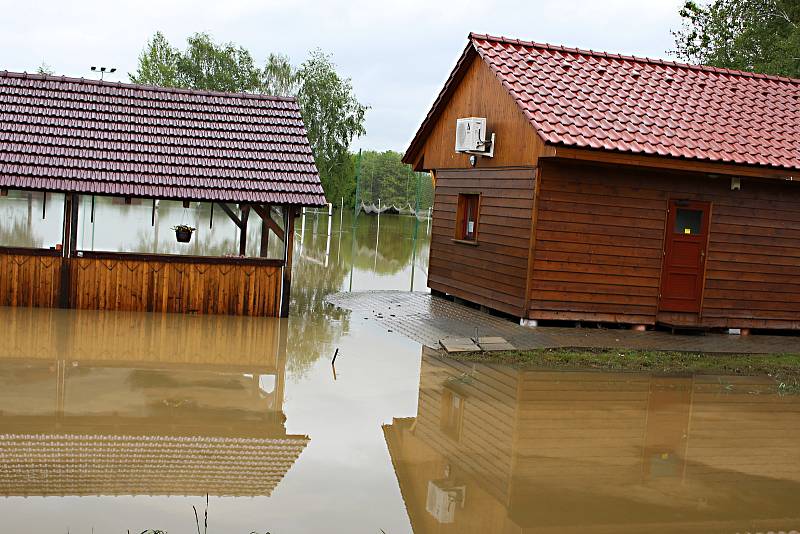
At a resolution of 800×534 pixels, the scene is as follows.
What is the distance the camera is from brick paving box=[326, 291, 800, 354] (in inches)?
538

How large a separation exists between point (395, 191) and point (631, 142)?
59.3 metres

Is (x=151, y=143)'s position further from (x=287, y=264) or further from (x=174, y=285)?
(x=287, y=264)

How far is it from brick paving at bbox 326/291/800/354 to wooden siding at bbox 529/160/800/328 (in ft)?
1.31

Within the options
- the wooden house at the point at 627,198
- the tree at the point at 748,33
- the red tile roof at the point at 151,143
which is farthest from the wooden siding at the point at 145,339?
the tree at the point at 748,33

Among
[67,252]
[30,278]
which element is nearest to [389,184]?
[67,252]

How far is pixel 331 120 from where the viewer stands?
159 ft

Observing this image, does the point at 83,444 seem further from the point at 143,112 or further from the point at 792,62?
the point at 792,62

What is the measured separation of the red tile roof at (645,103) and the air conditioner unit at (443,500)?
7618mm

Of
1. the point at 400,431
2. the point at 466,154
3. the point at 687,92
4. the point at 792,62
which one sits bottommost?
the point at 400,431

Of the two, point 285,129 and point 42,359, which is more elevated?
point 285,129

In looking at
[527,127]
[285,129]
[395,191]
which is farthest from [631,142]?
[395,191]

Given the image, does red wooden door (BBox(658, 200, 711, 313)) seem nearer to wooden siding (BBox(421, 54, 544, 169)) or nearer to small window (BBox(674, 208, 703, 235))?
small window (BBox(674, 208, 703, 235))

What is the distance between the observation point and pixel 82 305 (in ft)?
48.6

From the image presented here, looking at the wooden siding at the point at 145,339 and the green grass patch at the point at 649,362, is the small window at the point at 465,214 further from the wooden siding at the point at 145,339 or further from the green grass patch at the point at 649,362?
the green grass patch at the point at 649,362
